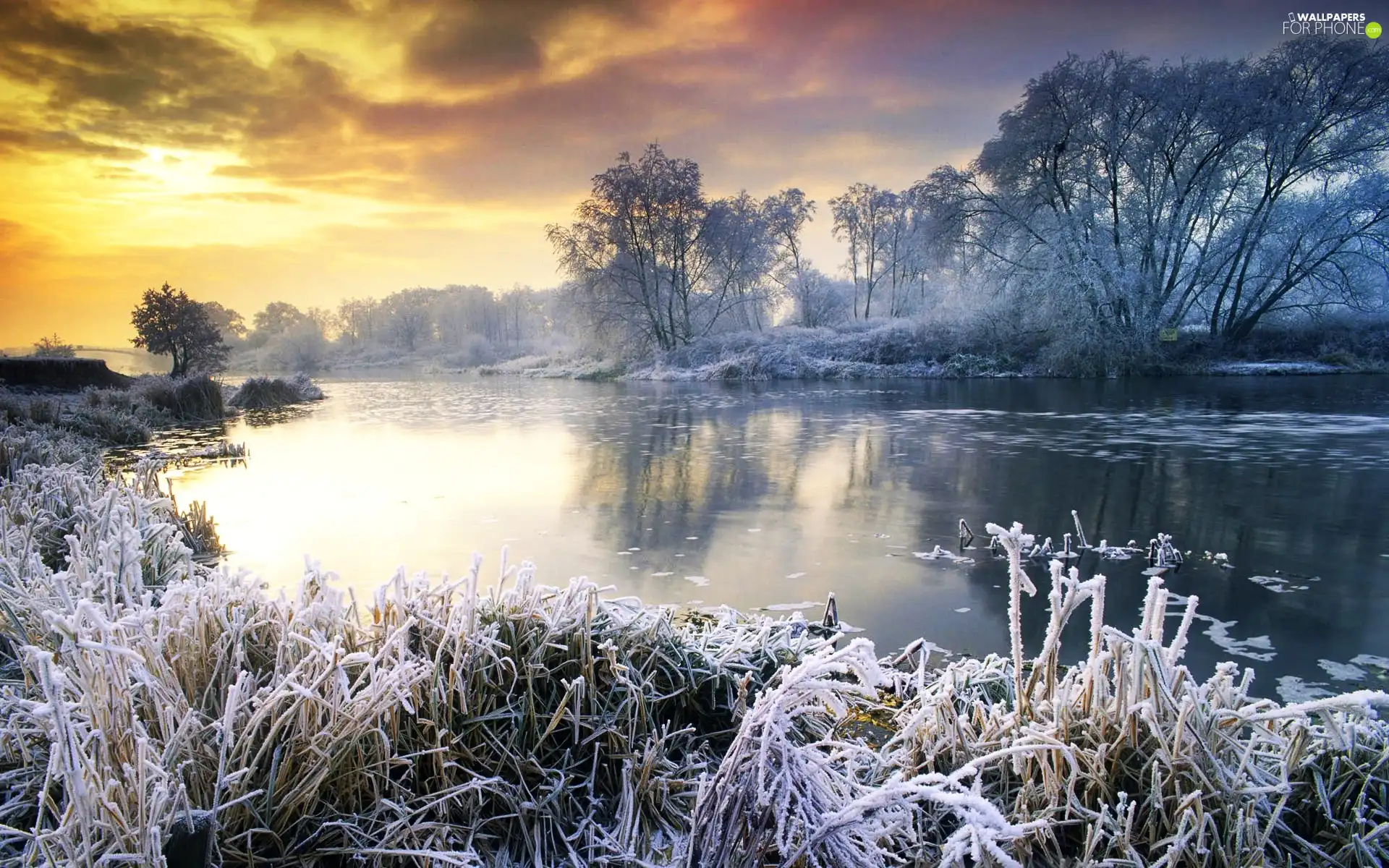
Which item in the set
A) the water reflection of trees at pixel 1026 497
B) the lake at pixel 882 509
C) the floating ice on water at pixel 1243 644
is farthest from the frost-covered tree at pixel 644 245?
the floating ice on water at pixel 1243 644

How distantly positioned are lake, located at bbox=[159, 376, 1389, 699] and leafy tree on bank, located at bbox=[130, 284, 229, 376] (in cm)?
1384

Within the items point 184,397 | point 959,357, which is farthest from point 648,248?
point 184,397

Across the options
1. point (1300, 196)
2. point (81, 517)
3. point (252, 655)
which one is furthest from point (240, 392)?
point (1300, 196)

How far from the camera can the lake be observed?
3.89 meters

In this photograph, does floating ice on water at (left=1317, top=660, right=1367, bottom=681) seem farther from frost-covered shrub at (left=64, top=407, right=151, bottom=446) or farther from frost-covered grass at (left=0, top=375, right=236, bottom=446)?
frost-covered shrub at (left=64, top=407, right=151, bottom=446)

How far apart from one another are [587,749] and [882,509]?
488 centimetres

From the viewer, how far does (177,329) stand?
24516mm

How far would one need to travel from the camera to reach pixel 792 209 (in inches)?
1635

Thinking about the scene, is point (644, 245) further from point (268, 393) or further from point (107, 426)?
point (107, 426)

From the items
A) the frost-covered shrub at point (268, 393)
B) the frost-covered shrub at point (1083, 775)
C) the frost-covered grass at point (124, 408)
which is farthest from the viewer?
the frost-covered shrub at point (268, 393)

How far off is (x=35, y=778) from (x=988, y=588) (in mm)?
4120

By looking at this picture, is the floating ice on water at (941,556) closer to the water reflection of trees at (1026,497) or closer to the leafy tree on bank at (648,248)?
the water reflection of trees at (1026,497)

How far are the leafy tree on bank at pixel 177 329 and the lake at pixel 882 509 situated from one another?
A: 1384 centimetres

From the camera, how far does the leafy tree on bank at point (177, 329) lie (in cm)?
2414
